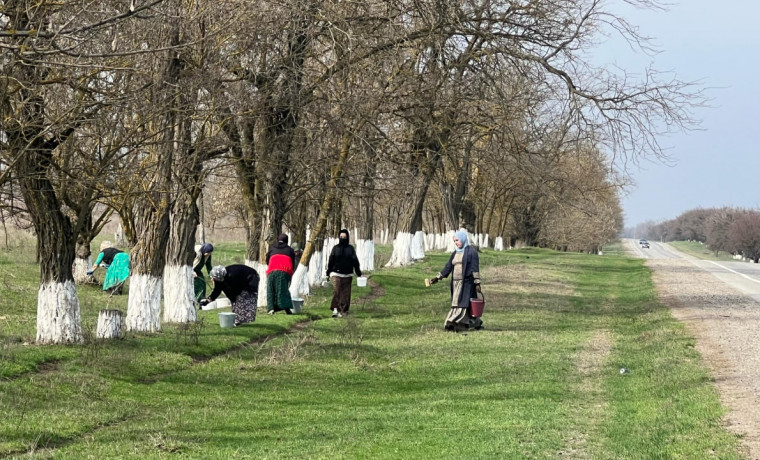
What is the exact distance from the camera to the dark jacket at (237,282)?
1984 cm

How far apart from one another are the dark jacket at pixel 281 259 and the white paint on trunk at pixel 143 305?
4.07 meters

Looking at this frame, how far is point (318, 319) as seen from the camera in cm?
2280

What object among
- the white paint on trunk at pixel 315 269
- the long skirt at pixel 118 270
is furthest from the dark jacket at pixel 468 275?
the white paint on trunk at pixel 315 269

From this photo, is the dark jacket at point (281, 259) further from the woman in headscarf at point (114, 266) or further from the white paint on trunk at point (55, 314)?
the white paint on trunk at point (55, 314)

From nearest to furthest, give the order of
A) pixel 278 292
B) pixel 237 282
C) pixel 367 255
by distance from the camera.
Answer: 1. pixel 237 282
2. pixel 278 292
3. pixel 367 255

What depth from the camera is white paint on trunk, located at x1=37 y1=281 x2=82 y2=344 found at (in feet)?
49.1

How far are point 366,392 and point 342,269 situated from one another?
946cm

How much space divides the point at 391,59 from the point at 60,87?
8381 millimetres

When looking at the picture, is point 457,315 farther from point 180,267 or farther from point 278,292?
point 180,267

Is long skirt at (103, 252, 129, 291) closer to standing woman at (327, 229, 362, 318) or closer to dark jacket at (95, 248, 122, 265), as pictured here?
dark jacket at (95, 248, 122, 265)

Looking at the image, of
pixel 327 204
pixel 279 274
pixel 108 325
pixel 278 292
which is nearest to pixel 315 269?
pixel 327 204

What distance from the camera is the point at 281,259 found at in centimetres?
2189

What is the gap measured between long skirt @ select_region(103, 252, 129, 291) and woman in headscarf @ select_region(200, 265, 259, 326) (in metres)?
7.95

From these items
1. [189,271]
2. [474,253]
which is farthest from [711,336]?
[189,271]
